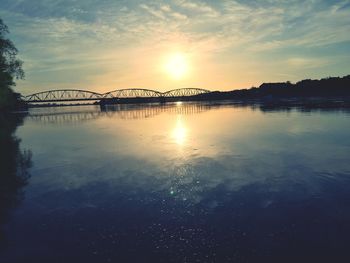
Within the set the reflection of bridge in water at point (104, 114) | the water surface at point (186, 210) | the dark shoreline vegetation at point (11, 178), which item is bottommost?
the water surface at point (186, 210)

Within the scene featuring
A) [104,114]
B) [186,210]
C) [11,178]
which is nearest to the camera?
[186,210]

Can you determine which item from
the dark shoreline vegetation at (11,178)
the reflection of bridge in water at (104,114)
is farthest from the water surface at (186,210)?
the reflection of bridge in water at (104,114)

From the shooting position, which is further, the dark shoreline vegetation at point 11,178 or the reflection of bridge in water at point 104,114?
the reflection of bridge in water at point 104,114

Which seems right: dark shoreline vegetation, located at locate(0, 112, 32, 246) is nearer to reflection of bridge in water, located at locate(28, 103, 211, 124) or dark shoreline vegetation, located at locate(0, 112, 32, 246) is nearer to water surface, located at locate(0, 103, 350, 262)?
water surface, located at locate(0, 103, 350, 262)

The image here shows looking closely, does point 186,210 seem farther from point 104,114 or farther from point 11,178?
point 104,114

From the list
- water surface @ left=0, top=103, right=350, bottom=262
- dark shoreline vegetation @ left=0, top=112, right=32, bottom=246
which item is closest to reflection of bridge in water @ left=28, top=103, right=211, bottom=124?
dark shoreline vegetation @ left=0, top=112, right=32, bottom=246

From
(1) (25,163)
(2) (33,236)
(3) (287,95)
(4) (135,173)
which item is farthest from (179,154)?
(3) (287,95)

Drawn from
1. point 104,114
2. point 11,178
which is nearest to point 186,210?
point 11,178

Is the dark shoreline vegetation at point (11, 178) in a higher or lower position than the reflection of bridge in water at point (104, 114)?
lower

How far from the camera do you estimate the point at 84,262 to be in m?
7.08

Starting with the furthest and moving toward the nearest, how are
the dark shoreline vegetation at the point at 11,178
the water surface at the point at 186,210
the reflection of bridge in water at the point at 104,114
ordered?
the reflection of bridge in water at the point at 104,114 → the dark shoreline vegetation at the point at 11,178 → the water surface at the point at 186,210

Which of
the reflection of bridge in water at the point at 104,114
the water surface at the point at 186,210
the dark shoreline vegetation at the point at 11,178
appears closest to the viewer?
the water surface at the point at 186,210

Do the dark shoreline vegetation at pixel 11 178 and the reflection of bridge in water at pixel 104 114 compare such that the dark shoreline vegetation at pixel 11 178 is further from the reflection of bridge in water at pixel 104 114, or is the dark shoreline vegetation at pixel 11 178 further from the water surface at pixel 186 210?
the reflection of bridge in water at pixel 104 114

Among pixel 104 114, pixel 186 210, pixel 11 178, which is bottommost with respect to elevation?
pixel 186 210
